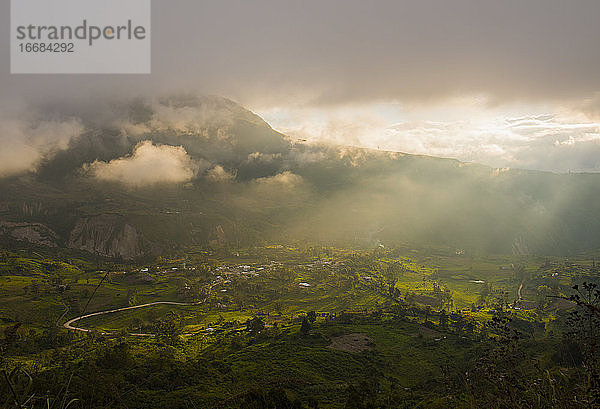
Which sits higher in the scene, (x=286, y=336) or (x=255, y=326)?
(x=286, y=336)

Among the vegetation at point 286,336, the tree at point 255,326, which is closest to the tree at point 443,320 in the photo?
the vegetation at point 286,336

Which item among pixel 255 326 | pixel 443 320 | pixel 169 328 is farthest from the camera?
pixel 443 320

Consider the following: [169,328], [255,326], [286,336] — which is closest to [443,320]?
[286,336]

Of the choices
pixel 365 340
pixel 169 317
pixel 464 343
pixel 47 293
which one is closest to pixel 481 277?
pixel 464 343

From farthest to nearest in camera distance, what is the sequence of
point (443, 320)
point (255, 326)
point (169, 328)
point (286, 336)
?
point (443, 320)
point (255, 326)
point (169, 328)
point (286, 336)

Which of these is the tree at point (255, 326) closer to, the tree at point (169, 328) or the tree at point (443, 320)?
the tree at point (169, 328)

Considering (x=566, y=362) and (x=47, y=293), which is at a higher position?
(x=566, y=362)

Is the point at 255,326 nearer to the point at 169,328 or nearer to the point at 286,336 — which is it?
the point at 286,336

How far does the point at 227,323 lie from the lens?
408ft

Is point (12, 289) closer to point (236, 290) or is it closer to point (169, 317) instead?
point (169, 317)

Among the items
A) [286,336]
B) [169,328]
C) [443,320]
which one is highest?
[286,336]

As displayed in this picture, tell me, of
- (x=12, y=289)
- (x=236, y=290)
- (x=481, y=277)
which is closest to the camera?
(x=12, y=289)

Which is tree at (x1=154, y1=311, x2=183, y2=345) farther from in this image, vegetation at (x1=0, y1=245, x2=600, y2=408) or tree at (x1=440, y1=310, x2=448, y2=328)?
tree at (x1=440, y1=310, x2=448, y2=328)

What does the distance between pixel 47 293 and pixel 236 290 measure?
77379 millimetres
